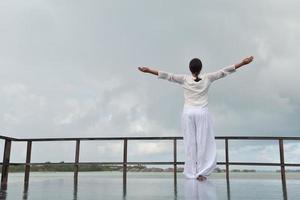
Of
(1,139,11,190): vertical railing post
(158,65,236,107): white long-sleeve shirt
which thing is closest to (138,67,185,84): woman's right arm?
(158,65,236,107): white long-sleeve shirt

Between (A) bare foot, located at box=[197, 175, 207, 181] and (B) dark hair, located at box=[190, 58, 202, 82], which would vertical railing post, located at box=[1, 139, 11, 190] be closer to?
(A) bare foot, located at box=[197, 175, 207, 181]

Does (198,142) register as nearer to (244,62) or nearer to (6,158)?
(244,62)

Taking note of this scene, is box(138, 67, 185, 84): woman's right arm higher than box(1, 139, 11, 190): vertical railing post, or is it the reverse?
box(138, 67, 185, 84): woman's right arm

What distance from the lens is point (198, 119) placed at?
14.0 feet

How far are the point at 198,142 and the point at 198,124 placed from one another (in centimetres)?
23

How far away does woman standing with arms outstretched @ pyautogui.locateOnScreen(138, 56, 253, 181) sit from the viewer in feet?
13.9

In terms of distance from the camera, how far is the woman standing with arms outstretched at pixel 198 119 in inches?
167

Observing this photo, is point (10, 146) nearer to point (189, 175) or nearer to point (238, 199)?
point (189, 175)

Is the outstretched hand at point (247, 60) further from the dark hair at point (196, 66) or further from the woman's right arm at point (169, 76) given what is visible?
the woman's right arm at point (169, 76)

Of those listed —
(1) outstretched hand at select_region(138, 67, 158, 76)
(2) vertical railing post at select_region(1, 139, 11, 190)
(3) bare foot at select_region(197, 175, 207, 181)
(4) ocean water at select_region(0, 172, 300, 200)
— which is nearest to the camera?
(4) ocean water at select_region(0, 172, 300, 200)

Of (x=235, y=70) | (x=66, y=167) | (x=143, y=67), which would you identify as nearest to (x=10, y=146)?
(x=66, y=167)

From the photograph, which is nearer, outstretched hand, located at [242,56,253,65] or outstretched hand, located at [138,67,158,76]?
outstretched hand, located at [242,56,253,65]

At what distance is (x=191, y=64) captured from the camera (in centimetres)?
423

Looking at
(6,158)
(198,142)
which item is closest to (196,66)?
(198,142)
